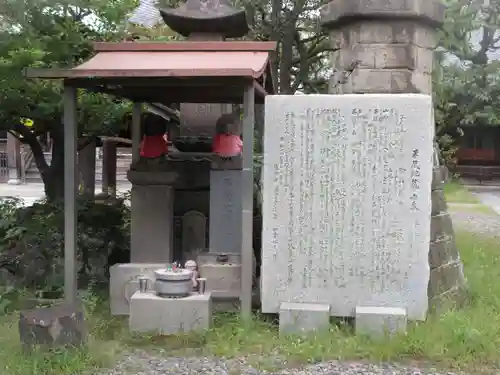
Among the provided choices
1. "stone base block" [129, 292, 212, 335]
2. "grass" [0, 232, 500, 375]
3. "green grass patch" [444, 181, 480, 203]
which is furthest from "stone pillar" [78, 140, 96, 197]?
"green grass patch" [444, 181, 480, 203]

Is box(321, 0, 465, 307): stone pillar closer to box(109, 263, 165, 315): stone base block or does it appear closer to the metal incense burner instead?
the metal incense burner

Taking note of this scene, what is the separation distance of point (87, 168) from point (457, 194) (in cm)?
1398

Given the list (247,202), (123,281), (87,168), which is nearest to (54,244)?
(123,281)

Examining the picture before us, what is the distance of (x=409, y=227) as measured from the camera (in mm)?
5340

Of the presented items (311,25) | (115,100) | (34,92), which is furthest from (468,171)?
(34,92)

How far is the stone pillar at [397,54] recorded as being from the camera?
5922 mm

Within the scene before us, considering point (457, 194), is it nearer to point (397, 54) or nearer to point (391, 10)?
point (397, 54)

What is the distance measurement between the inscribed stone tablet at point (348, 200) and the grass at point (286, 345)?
0.30m

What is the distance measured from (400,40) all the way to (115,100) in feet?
13.4

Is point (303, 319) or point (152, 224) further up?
point (152, 224)

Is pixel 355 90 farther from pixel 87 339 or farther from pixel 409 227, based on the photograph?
pixel 87 339

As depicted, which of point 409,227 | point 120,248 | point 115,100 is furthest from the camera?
point 115,100

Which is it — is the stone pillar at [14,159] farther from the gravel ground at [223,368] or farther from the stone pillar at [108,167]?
the gravel ground at [223,368]

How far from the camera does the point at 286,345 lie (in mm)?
5027
